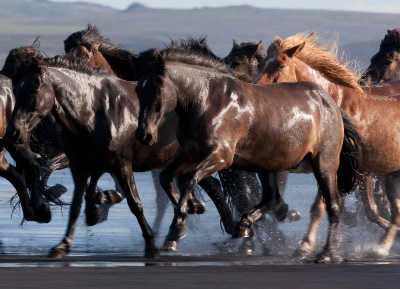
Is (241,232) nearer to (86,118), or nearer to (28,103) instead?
(86,118)

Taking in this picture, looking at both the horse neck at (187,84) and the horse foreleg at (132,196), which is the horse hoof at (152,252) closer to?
the horse foreleg at (132,196)

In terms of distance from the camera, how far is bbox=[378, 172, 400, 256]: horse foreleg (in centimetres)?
1234

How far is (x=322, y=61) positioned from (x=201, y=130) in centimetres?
271

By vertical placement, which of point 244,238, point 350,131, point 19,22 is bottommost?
point 19,22

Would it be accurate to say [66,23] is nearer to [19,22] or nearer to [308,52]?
[19,22]

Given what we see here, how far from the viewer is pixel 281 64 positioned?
41.3 feet

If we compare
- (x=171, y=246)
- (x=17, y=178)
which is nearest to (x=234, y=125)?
(x=171, y=246)

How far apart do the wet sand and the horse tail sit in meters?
1.60

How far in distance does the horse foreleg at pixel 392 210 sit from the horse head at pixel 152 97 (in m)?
2.65

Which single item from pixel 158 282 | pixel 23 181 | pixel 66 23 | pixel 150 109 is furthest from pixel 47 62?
pixel 66 23

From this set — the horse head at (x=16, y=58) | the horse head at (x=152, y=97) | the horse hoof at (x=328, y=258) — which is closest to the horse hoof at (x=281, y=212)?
the horse hoof at (x=328, y=258)

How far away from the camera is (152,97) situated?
10391 millimetres

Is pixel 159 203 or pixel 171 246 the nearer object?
pixel 171 246

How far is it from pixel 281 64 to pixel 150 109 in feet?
8.33
